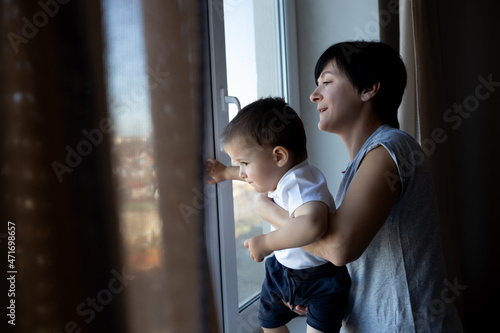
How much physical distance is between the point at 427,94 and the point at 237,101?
1052 mm

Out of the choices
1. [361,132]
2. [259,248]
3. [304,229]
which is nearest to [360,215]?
[304,229]

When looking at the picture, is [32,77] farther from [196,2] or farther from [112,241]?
[196,2]

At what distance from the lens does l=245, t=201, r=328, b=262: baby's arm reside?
904mm

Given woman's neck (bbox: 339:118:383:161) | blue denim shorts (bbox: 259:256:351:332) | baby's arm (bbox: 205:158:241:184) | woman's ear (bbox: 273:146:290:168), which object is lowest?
blue denim shorts (bbox: 259:256:351:332)

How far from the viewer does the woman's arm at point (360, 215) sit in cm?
91

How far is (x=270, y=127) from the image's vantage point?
3.45 ft

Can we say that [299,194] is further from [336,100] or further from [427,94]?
[427,94]

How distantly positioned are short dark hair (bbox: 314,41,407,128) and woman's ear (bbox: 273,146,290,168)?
30 centimetres

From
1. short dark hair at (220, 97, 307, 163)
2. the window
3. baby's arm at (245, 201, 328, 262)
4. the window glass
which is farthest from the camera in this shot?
the window glass

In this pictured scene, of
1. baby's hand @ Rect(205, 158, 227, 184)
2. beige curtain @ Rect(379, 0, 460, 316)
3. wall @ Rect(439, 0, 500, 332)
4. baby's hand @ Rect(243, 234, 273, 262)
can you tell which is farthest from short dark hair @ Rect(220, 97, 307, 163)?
wall @ Rect(439, 0, 500, 332)

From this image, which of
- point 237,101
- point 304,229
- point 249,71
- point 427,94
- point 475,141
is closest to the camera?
point 304,229

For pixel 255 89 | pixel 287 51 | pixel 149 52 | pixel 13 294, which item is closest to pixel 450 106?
pixel 287 51

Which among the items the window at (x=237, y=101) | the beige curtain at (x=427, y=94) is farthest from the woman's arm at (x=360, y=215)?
the beige curtain at (x=427, y=94)

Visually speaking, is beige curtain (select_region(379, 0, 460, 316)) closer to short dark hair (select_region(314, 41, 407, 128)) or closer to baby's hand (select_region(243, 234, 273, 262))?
short dark hair (select_region(314, 41, 407, 128))
